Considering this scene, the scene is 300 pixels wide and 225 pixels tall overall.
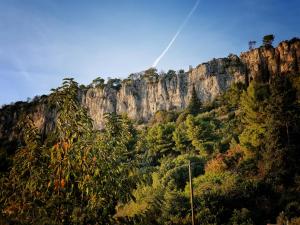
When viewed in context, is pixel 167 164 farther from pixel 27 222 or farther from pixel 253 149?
pixel 27 222

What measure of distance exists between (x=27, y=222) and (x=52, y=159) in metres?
1.13

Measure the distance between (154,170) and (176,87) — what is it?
8536cm

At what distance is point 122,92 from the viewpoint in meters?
110

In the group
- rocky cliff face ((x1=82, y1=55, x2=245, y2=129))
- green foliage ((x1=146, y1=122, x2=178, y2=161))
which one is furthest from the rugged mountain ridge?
green foliage ((x1=146, y1=122, x2=178, y2=161))

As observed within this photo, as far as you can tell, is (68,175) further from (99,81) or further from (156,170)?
(99,81)

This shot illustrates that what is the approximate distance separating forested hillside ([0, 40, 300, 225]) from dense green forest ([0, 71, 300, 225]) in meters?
0.02

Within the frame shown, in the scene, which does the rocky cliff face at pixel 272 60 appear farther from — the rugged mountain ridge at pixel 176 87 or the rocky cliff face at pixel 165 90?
the rocky cliff face at pixel 165 90

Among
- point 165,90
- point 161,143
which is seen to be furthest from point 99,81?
point 161,143

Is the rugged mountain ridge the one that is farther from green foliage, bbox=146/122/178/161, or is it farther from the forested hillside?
green foliage, bbox=146/122/178/161

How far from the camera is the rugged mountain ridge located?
8725 centimetres

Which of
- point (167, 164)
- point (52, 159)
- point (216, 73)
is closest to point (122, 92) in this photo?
point (216, 73)

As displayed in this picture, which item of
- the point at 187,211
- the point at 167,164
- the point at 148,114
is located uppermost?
the point at 148,114

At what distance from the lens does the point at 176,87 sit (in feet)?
334

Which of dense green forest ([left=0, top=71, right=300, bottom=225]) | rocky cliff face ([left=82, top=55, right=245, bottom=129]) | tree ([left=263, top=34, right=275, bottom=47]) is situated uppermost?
tree ([left=263, top=34, right=275, bottom=47])
